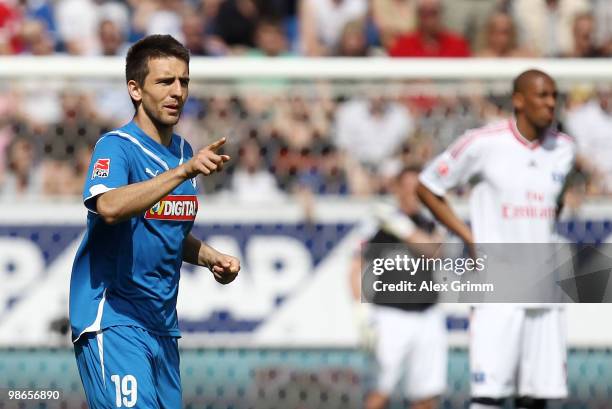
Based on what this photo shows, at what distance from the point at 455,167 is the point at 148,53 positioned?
9.29 feet

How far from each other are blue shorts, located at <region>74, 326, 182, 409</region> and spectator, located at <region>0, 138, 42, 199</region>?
328cm

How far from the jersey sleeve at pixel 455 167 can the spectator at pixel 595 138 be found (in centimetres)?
103

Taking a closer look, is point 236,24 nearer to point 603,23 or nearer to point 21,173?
point 603,23

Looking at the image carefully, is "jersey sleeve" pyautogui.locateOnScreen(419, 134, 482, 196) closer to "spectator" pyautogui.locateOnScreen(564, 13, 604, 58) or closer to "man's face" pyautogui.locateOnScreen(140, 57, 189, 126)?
"spectator" pyautogui.locateOnScreen(564, 13, 604, 58)

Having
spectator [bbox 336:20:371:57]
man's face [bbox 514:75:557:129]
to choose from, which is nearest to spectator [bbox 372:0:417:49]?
spectator [bbox 336:20:371:57]

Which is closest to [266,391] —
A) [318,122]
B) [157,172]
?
[318,122]

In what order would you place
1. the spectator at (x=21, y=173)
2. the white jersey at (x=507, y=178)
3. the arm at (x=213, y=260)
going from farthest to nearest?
1. the spectator at (x=21, y=173)
2. the white jersey at (x=507, y=178)
3. the arm at (x=213, y=260)

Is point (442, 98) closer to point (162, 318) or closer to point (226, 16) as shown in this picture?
point (226, 16)

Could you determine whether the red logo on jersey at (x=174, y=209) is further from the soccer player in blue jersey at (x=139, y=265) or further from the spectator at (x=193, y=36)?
the spectator at (x=193, y=36)

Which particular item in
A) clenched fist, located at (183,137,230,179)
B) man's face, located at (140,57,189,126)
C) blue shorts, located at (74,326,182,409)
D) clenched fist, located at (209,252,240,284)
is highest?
man's face, located at (140,57,189,126)

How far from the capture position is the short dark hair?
4680 mm

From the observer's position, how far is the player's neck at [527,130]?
23.2 feet

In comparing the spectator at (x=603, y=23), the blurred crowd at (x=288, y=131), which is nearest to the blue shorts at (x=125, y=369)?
the blurred crowd at (x=288, y=131)

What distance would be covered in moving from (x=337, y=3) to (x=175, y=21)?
135cm
